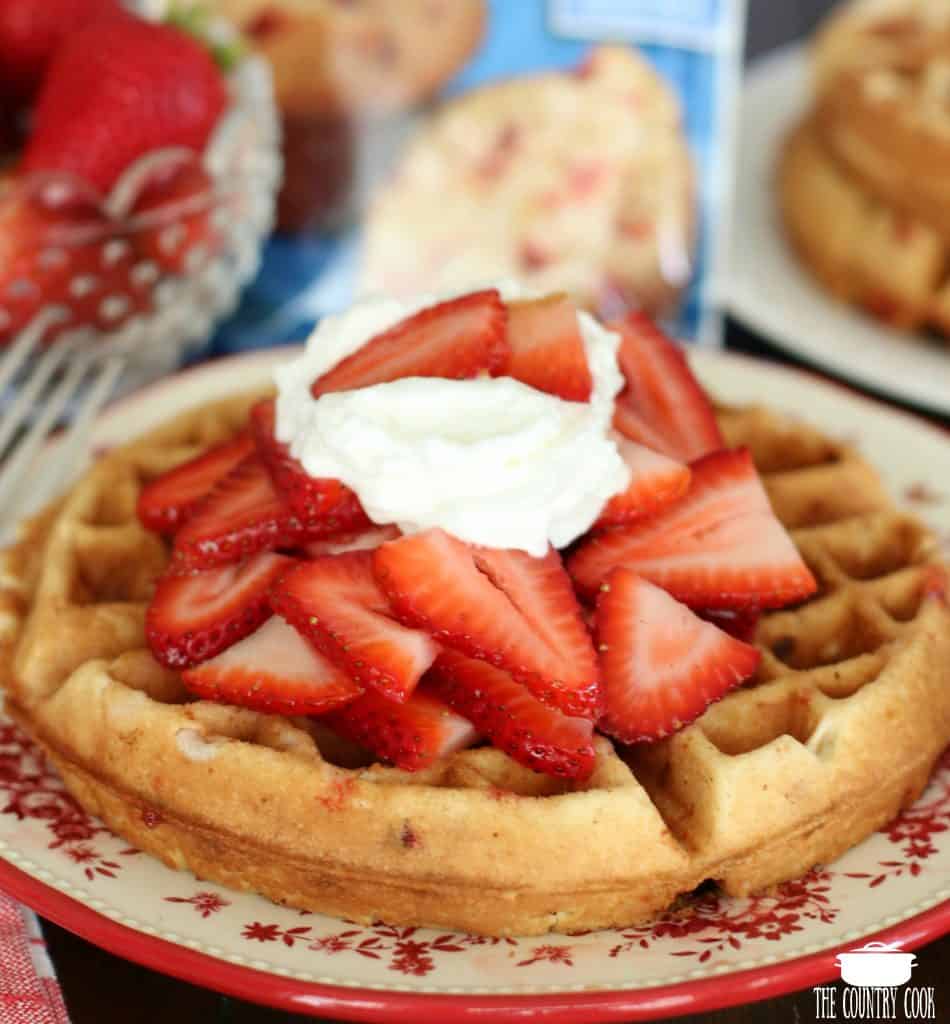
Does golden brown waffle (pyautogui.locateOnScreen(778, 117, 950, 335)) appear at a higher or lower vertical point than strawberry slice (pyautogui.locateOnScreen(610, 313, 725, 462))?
lower

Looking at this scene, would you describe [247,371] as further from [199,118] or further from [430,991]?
[430,991]

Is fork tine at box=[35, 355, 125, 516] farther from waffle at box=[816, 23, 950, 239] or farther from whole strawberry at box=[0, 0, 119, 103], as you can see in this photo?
waffle at box=[816, 23, 950, 239]

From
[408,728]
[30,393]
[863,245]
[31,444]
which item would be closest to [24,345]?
[30,393]

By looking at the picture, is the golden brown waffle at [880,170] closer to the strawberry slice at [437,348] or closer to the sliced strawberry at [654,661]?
the strawberry slice at [437,348]

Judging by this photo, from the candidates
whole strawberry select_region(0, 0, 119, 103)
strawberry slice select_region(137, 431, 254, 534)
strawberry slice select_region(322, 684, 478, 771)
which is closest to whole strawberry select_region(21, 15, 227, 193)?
whole strawberry select_region(0, 0, 119, 103)

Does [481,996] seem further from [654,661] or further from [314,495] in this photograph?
[314,495]

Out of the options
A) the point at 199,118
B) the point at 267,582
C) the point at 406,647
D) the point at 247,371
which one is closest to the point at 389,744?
the point at 406,647
